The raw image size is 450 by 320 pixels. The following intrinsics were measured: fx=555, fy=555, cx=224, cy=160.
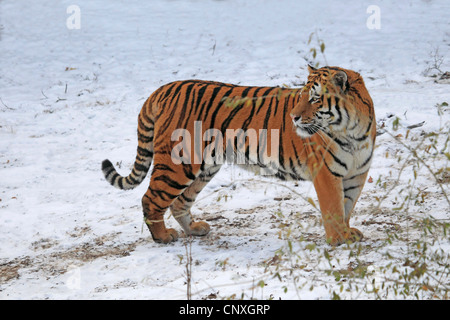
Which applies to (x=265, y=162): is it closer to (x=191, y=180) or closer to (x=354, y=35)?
(x=191, y=180)

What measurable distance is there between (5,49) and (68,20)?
5.37ft

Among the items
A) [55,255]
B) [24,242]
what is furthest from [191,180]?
[24,242]

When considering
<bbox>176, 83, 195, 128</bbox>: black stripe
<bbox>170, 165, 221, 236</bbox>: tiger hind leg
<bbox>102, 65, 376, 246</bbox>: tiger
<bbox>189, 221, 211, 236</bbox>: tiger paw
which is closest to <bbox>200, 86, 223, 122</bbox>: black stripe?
<bbox>102, 65, 376, 246</bbox>: tiger

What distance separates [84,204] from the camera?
6289mm

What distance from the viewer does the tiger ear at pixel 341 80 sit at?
4.03m

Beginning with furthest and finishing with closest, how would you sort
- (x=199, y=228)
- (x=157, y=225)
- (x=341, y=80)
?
(x=199, y=228), (x=157, y=225), (x=341, y=80)

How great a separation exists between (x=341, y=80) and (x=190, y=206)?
189cm

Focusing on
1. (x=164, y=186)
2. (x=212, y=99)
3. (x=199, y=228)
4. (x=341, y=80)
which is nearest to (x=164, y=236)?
(x=199, y=228)

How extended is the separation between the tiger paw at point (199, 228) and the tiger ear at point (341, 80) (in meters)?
1.87

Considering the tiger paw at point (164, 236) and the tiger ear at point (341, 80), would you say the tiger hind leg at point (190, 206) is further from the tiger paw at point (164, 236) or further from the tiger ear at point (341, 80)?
the tiger ear at point (341, 80)

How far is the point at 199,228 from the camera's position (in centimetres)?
511

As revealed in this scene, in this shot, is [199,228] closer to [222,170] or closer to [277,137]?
[277,137]

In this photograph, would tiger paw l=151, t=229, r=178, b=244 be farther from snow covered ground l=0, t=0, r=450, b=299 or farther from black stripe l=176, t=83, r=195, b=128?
black stripe l=176, t=83, r=195, b=128

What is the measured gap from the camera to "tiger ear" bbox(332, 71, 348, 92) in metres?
4.03
